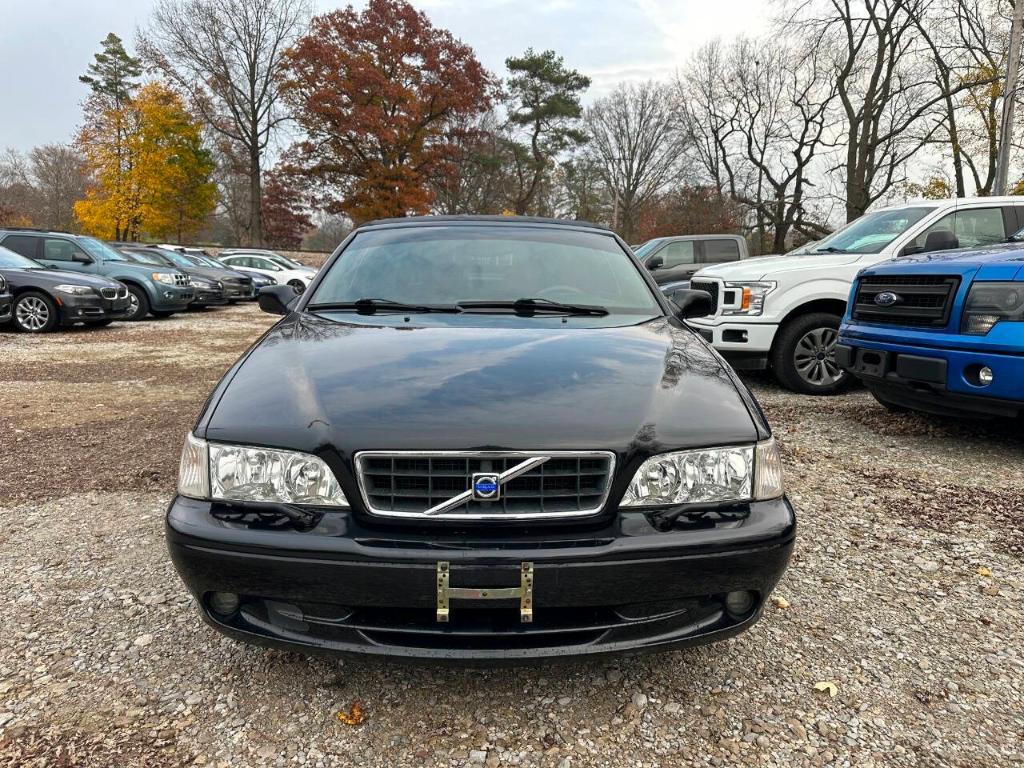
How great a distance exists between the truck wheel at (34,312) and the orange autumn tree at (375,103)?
21.9 m

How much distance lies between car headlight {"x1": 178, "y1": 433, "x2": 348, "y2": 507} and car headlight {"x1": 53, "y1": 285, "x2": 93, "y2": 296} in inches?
432

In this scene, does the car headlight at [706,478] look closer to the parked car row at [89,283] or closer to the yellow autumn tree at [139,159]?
the parked car row at [89,283]

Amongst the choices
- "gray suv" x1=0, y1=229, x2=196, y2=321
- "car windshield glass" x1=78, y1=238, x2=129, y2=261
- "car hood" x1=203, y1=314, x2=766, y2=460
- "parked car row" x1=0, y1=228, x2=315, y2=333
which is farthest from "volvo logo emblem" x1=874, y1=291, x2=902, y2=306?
"car windshield glass" x1=78, y1=238, x2=129, y2=261

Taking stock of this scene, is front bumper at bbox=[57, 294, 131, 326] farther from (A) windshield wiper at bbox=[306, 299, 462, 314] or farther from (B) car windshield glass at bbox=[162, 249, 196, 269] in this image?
(A) windshield wiper at bbox=[306, 299, 462, 314]

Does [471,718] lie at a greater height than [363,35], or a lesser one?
lesser

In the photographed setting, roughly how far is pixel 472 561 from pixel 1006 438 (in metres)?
5.00

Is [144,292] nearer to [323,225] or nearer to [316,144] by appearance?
[316,144]

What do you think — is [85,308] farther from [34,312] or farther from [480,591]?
[480,591]

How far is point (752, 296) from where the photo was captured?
20.5 ft

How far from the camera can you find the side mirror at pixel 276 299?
323 centimetres

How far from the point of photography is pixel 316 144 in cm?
3225

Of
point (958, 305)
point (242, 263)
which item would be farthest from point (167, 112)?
point (958, 305)

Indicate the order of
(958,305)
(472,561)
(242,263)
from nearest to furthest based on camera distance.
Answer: (472,561) → (958,305) → (242,263)

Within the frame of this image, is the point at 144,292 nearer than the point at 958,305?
No
